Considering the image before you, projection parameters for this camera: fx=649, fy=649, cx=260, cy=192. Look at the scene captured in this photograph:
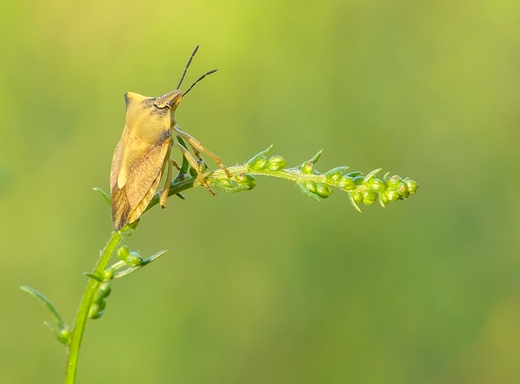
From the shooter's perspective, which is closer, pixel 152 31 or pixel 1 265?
pixel 1 265

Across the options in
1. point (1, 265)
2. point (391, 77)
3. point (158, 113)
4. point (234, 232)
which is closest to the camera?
point (158, 113)

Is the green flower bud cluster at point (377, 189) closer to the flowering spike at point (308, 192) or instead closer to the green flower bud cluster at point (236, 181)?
the flowering spike at point (308, 192)

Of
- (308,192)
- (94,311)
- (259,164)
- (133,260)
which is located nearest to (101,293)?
(94,311)

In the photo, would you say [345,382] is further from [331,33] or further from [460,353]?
[331,33]

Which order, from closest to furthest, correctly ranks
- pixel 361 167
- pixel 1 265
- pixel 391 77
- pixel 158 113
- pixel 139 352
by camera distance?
1. pixel 158 113
2. pixel 139 352
3. pixel 1 265
4. pixel 361 167
5. pixel 391 77

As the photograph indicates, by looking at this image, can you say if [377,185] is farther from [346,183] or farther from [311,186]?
[311,186]

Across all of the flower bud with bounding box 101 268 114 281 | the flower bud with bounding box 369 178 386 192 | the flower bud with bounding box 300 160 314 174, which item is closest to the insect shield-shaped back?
the flower bud with bounding box 101 268 114 281

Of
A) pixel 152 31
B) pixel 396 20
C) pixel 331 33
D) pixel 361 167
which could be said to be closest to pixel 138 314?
pixel 361 167
